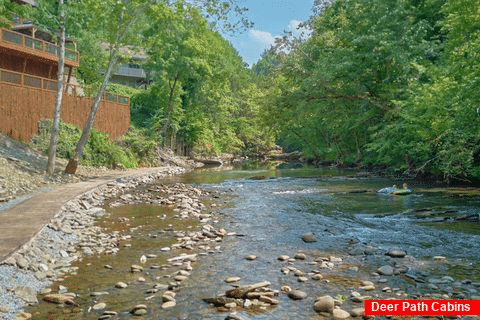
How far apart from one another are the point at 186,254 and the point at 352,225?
4592mm

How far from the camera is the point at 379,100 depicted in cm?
2577

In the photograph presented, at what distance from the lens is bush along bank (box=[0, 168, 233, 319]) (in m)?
5.28

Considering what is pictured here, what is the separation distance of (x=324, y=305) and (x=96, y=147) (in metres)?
19.0

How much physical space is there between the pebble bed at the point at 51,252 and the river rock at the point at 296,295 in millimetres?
3313

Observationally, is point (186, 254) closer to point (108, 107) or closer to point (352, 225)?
point (352, 225)

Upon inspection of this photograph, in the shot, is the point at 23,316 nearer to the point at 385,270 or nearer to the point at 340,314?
the point at 340,314

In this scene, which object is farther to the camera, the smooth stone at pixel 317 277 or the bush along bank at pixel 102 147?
the bush along bank at pixel 102 147

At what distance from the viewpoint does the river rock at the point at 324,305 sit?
4.98 meters

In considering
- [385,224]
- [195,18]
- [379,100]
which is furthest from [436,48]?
[385,224]

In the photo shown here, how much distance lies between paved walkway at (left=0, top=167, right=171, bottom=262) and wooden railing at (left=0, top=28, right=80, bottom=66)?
16625 millimetres

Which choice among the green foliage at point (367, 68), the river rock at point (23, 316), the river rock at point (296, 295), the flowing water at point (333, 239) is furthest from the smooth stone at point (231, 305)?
the green foliage at point (367, 68)

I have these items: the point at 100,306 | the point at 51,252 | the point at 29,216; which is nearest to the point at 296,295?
the point at 100,306

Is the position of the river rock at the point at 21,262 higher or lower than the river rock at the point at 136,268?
higher

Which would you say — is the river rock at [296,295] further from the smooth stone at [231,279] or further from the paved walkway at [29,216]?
the paved walkway at [29,216]
